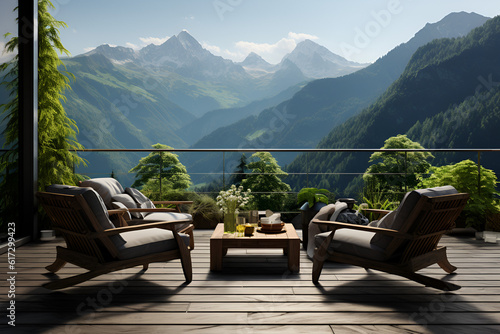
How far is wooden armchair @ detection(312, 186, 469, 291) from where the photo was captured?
2.42 meters

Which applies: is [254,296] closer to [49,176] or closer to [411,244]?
[411,244]

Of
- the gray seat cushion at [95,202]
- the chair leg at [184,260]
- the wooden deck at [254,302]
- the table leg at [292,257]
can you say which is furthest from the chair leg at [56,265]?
the table leg at [292,257]

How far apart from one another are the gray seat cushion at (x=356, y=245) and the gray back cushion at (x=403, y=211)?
5 cm

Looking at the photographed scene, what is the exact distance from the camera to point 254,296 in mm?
2508

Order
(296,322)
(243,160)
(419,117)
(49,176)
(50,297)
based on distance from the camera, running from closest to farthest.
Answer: (296,322) < (50,297) < (49,176) < (243,160) < (419,117)

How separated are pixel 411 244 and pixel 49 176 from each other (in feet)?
Answer: 13.4

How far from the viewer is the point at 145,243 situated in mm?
2654

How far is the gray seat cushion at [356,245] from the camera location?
8.44 ft

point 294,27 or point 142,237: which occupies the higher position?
point 294,27

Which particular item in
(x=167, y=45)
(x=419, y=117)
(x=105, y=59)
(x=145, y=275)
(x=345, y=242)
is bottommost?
(x=145, y=275)

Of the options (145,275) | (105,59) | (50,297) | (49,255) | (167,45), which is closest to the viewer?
(50,297)

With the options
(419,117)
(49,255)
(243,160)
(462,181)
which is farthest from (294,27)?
(49,255)

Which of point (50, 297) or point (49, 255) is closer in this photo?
point (50, 297)

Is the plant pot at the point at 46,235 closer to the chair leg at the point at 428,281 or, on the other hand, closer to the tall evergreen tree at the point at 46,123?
the tall evergreen tree at the point at 46,123
